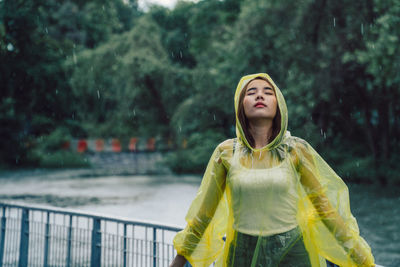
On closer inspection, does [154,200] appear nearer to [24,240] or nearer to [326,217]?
[24,240]

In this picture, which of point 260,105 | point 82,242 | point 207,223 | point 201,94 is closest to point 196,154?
point 201,94

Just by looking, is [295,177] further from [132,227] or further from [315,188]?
[132,227]

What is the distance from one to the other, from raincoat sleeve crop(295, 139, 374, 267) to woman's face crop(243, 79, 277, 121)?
0.21 meters

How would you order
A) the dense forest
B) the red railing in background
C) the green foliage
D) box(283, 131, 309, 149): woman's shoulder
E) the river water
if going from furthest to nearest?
the red railing in background, the green foliage, the dense forest, the river water, box(283, 131, 309, 149): woman's shoulder

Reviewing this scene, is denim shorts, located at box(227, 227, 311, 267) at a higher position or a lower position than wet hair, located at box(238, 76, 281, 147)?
lower

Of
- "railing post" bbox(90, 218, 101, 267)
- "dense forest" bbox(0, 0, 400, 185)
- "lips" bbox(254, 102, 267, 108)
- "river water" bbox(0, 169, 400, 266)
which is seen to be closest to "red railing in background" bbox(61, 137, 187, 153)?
"dense forest" bbox(0, 0, 400, 185)

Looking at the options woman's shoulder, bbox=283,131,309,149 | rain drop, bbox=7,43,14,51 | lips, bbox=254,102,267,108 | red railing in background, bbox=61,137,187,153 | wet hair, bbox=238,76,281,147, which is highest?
rain drop, bbox=7,43,14,51

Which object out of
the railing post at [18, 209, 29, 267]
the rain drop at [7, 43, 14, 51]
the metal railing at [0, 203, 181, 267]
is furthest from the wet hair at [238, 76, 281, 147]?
the rain drop at [7, 43, 14, 51]

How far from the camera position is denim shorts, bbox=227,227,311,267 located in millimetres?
2094

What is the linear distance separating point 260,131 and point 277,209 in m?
0.40

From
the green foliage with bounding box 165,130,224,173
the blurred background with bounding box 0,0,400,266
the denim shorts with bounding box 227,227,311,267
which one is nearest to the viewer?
the denim shorts with bounding box 227,227,311,267

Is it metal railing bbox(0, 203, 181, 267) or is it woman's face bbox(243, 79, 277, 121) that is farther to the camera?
metal railing bbox(0, 203, 181, 267)

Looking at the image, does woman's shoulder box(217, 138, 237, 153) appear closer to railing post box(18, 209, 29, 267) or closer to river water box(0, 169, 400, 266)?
railing post box(18, 209, 29, 267)

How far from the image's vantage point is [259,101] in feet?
7.38
